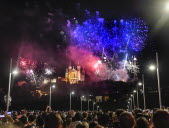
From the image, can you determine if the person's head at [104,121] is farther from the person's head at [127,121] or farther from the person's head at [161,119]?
the person's head at [161,119]

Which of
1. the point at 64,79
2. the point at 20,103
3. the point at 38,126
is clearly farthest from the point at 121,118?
the point at 64,79

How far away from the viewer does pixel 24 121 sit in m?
9.52

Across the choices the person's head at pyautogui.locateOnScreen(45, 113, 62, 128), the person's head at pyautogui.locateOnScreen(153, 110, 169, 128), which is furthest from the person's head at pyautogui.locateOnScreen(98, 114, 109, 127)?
the person's head at pyautogui.locateOnScreen(153, 110, 169, 128)

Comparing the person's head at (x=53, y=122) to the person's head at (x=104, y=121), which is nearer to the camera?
the person's head at (x=53, y=122)

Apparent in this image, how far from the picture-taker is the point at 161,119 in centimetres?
502

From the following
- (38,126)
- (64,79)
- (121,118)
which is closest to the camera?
(121,118)

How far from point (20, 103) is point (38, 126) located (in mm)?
90155

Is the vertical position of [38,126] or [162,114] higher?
[162,114]

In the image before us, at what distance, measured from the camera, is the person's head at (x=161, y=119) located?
498 cm

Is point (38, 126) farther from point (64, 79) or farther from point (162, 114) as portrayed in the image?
point (64, 79)

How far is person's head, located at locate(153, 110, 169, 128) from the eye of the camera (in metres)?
4.98

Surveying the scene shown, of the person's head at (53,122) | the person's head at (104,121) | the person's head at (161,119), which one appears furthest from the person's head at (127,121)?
the person's head at (104,121)

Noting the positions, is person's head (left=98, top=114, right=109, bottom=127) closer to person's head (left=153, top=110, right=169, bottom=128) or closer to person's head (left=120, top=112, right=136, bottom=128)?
person's head (left=120, top=112, right=136, bottom=128)

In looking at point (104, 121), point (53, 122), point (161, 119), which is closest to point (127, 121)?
point (161, 119)
